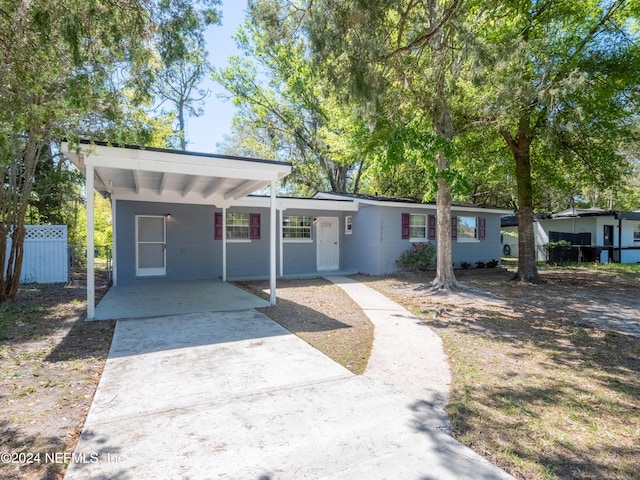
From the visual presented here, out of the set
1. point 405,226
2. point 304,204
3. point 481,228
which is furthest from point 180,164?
point 481,228

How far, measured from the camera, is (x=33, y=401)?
327 centimetres

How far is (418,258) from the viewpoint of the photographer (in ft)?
43.3

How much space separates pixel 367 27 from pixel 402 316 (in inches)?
199

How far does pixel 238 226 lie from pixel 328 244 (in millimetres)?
3469

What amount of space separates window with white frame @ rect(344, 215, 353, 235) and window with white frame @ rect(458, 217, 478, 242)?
4.69 metres

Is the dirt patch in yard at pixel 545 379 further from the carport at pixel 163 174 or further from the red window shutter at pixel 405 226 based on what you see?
the red window shutter at pixel 405 226

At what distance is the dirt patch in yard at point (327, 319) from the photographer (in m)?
4.71

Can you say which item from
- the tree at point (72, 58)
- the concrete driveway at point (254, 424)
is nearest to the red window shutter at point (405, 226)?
the concrete driveway at point (254, 424)

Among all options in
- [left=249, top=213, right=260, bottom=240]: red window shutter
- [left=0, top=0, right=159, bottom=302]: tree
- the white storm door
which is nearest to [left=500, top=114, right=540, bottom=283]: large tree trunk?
[left=249, top=213, right=260, bottom=240]: red window shutter

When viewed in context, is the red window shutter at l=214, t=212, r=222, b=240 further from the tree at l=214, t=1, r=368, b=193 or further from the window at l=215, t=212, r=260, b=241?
the tree at l=214, t=1, r=368, b=193

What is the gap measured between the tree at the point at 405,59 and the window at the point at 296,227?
190 inches

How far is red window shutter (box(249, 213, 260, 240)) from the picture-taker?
1227 centimetres

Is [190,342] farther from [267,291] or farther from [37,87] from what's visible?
[267,291]

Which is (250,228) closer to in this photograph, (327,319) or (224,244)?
(224,244)
